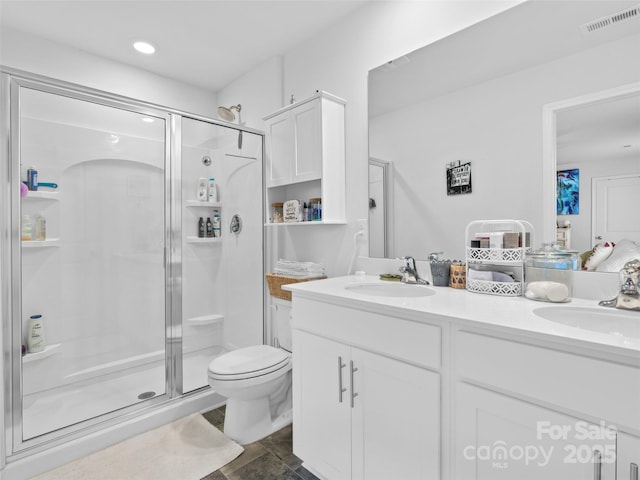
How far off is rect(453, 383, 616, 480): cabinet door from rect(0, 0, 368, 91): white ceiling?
2111 millimetres

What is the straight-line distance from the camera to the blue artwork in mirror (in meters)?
1.26

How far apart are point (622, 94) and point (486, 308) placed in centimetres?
90

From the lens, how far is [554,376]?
813mm

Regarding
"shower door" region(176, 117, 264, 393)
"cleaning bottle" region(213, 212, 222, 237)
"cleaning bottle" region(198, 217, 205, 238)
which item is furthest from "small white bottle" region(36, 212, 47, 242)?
"cleaning bottle" region(213, 212, 222, 237)

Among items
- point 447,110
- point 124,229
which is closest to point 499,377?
point 447,110

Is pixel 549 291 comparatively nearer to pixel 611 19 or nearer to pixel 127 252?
pixel 611 19

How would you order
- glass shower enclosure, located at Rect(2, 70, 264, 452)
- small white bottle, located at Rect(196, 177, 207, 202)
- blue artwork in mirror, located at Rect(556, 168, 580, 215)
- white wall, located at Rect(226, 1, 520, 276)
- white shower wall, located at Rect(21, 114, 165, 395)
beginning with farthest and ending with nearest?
1. small white bottle, located at Rect(196, 177, 207, 202)
2. white shower wall, located at Rect(21, 114, 165, 395)
3. glass shower enclosure, located at Rect(2, 70, 264, 452)
4. white wall, located at Rect(226, 1, 520, 276)
5. blue artwork in mirror, located at Rect(556, 168, 580, 215)

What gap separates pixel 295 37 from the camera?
226cm

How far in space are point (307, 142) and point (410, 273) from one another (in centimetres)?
100

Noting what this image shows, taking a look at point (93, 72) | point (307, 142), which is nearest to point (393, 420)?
point (307, 142)

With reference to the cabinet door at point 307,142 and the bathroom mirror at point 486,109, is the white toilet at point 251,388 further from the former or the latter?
the cabinet door at point 307,142

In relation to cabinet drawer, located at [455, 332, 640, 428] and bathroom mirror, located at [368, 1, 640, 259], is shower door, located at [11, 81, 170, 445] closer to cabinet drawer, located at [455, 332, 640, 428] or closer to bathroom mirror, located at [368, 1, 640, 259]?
bathroom mirror, located at [368, 1, 640, 259]

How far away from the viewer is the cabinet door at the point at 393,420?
1.06 m

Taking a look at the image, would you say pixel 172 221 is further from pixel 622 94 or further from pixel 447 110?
pixel 622 94
